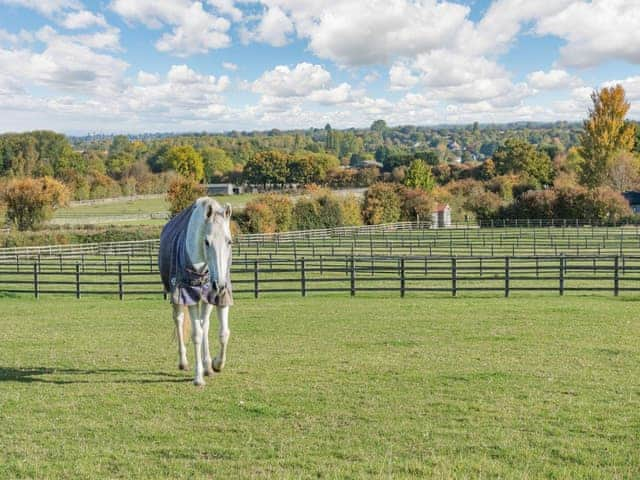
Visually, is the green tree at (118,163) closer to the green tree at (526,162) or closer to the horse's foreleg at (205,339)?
the green tree at (526,162)

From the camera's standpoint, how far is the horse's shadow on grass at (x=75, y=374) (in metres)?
7.58

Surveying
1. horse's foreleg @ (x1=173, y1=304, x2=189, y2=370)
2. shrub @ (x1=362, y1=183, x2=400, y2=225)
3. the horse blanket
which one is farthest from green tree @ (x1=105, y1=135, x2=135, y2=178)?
the horse blanket

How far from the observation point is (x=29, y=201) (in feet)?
161

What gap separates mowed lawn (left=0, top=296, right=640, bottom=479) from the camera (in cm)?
493

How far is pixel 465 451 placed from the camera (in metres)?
5.11

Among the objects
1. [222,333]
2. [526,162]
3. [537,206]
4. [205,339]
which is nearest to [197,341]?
[205,339]

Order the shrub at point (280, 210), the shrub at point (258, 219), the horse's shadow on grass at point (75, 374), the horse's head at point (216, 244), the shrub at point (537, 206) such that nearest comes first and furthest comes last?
the horse's head at point (216, 244) → the horse's shadow on grass at point (75, 374) → the shrub at point (258, 219) → the shrub at point (280, 210) → the shrub at point (537, 206)

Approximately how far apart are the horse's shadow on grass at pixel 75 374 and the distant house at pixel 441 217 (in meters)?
57.7

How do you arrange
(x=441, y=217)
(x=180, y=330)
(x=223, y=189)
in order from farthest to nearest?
(x=223, y=189), (x=441, y=217), (x=180, y=330)

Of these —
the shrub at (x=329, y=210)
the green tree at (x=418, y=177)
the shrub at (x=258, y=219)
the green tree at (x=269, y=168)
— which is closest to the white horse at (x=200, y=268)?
the shrub at (x=258, y=219)

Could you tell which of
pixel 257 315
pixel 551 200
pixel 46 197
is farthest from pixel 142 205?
pixel 257 315

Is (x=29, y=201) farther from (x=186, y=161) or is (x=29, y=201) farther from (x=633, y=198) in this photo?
(x=186, y=161)

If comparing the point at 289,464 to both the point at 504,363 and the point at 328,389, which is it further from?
the point at 504,363

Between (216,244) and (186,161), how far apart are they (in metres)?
118
